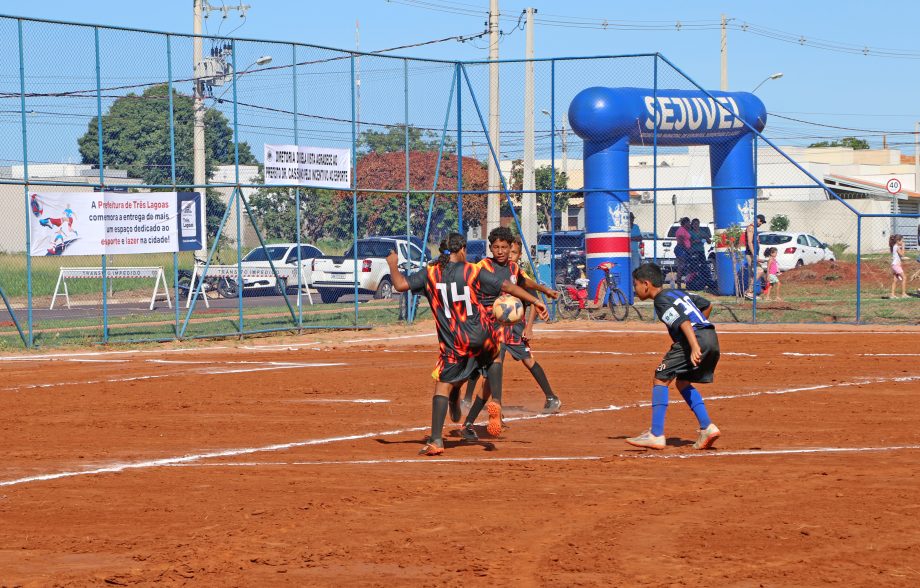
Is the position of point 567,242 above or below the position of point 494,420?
above

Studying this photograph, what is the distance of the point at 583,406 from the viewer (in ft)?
42.3

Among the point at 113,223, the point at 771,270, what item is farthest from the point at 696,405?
→ the point at 771,270

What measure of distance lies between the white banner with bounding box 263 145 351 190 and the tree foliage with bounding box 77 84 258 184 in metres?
1.15

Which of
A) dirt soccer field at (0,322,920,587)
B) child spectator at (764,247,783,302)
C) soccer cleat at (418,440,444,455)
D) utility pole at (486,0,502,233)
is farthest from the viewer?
child spectator at (764,247,783,302)

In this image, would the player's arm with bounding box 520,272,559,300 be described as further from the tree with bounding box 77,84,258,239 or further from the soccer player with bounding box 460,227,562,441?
the tree with bounding box 77,84,258,239

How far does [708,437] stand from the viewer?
9.70m

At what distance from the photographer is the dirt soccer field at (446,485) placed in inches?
249

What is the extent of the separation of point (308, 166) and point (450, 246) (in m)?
12.4

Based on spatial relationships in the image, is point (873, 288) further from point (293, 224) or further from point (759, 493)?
point (759, 493)

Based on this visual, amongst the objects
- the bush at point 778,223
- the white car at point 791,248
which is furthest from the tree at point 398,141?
the bush at point 778,223

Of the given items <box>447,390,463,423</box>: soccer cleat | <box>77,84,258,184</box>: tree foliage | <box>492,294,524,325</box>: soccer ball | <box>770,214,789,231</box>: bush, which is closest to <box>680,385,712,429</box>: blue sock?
<box>492,294,524,325</box>: soccer ball

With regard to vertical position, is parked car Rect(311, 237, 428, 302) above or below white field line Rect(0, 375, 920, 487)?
above

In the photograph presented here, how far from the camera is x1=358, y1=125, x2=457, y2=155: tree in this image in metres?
23.7

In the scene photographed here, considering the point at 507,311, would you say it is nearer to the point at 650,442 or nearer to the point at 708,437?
the point at 650,442
